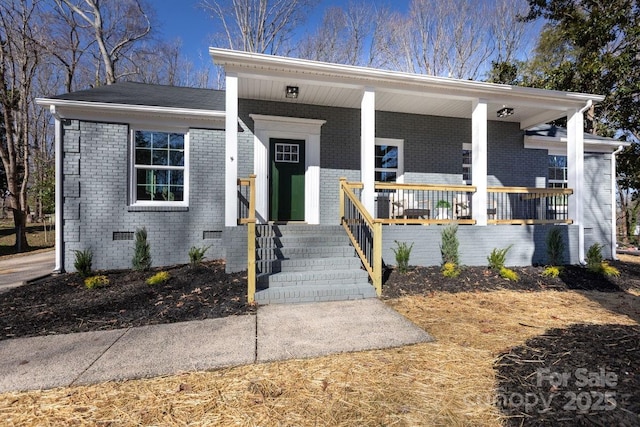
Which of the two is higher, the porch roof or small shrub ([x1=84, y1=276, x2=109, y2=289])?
the porch roof

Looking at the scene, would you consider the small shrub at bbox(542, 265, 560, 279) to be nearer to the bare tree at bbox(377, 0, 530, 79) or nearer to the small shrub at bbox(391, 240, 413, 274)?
the small shrub at bbox(391, 240, 413, 274)

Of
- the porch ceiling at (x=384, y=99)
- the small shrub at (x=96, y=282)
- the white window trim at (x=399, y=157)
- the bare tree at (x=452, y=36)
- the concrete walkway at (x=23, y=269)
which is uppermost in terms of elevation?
the bare tree at (x=452, y=36)

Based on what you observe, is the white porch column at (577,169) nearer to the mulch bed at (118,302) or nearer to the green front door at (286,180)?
the green front door at (286,180)

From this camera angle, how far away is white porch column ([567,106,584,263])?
261 inches

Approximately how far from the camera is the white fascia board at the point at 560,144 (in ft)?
26.8

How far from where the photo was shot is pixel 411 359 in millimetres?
2523

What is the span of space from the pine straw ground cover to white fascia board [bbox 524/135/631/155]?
23.5 ft

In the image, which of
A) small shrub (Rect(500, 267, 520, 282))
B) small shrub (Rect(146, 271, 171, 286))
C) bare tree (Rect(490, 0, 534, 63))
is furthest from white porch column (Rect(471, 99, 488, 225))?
bare tree (Rect(490, 0, 534, 63))

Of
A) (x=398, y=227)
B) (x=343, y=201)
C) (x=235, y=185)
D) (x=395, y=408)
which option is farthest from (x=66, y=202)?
(x=395, y=408)

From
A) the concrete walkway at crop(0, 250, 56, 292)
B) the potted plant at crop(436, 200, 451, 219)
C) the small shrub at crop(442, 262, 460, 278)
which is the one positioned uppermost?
the potted plant at crop(436, 200, 451, 219)

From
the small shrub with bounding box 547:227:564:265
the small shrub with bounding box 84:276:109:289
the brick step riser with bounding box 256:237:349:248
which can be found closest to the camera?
the small shrub with bounding box 84:276:109:289

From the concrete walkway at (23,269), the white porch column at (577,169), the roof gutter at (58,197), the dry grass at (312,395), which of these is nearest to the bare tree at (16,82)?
the concrete walkway at (23,269)

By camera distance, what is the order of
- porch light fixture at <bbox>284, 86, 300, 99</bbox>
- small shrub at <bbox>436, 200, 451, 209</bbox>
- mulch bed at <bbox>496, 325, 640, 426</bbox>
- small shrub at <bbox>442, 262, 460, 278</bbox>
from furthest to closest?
1. small shrub at <bbox>436, 200, 451, 209</bbox>
2. porch light fixture at <bbox>284, 86, 300, 99</bbox>
3. small shrub at <bbox>442, 262, 460, 278</bbox>
4. mulch bed at <bbox>496, 325, 640, 426</bbox>

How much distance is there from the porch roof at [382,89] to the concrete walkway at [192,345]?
4.21 metres
